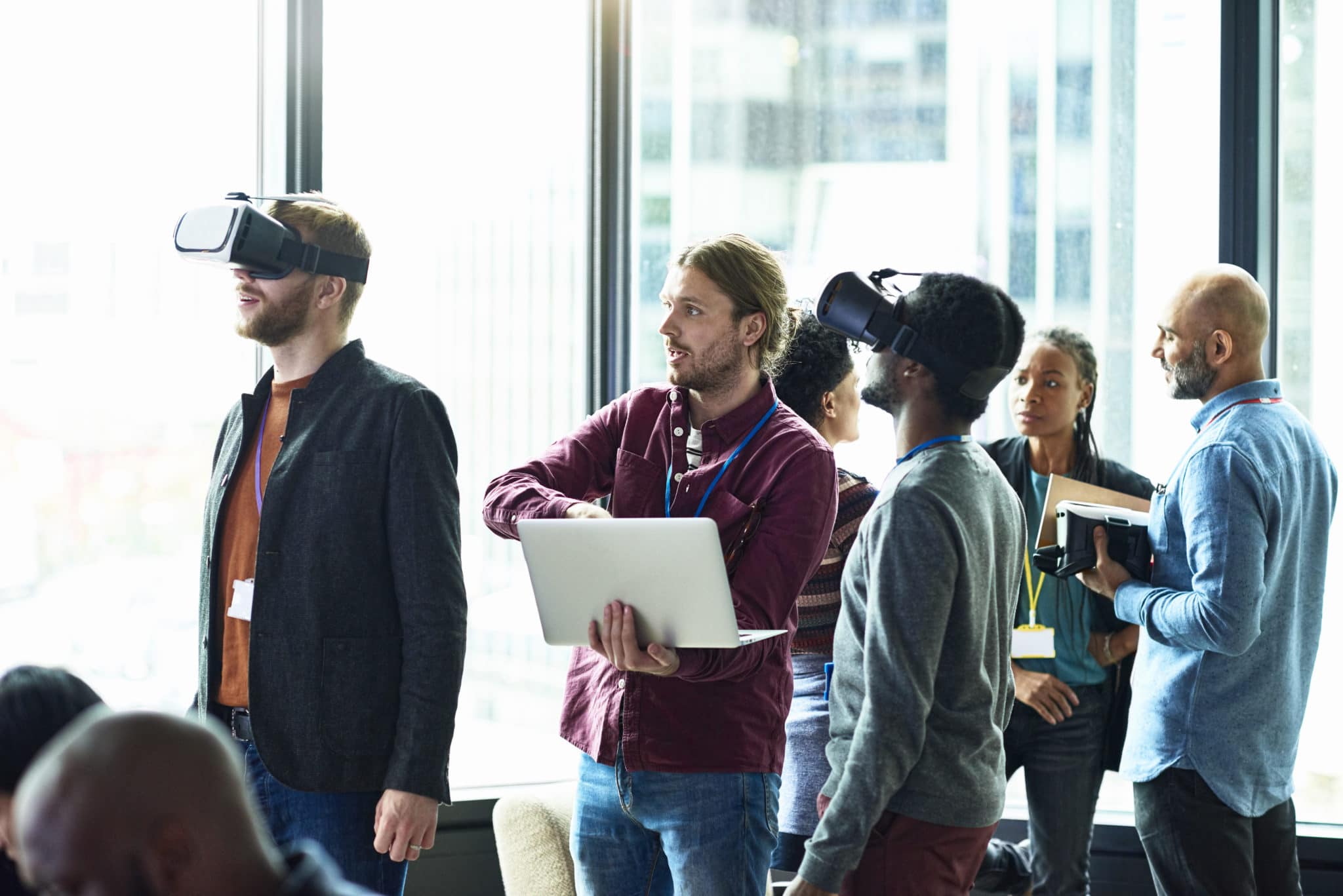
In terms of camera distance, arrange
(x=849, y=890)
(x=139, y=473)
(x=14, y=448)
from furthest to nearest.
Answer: (x=139, y=473), (x=14, y=448), (x=849, y=890)

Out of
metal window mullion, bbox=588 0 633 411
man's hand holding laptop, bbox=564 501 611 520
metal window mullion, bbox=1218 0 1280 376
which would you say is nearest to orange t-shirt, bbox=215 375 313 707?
man's hand holding laptop, bbox=564 501 611 520

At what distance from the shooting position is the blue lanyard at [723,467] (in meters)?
1.93

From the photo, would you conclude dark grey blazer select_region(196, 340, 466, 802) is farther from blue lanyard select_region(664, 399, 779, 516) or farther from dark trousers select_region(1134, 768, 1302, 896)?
dark trousers select_region(1134, 768, 1302, 896)

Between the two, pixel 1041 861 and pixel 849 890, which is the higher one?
pixel 849 890

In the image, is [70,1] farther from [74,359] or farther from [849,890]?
[849,890]

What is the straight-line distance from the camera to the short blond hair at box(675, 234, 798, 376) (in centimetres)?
203

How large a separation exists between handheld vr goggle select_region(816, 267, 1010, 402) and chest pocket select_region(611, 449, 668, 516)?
0.39 meters

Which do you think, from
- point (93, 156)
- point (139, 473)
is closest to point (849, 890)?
point (139, 473)

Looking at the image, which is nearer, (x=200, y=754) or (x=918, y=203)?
(x=200, y=754)

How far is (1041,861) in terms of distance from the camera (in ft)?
9.41

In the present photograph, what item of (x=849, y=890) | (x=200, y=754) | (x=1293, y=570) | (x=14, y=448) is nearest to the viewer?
(x=200, y=754)

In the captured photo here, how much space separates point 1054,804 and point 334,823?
1.80 metres

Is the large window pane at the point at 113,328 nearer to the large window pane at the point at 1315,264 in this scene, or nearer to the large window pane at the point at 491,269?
the large window pane at the point at 491,269

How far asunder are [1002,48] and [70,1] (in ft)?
8.24
